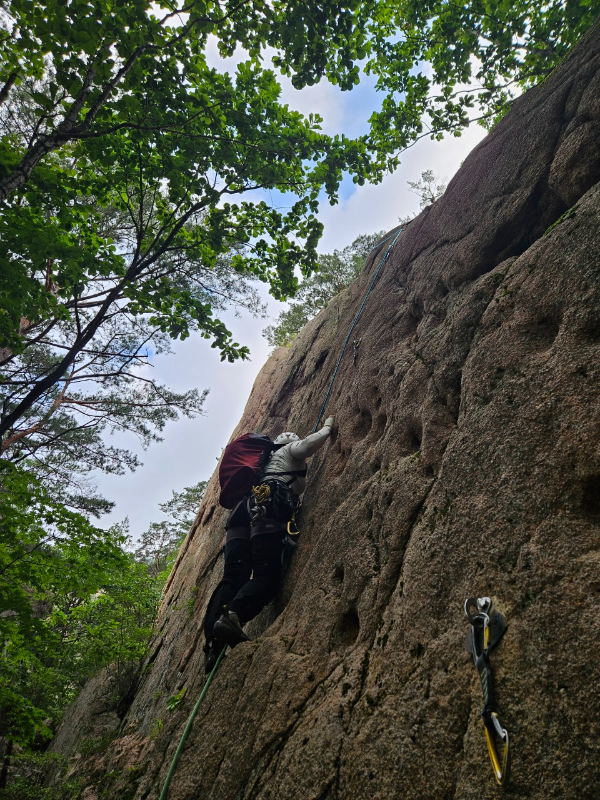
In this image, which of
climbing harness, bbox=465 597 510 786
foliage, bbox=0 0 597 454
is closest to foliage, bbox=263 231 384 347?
foliage, bbox=0 0 597 454

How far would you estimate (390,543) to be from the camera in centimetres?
386

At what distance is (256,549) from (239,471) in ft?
5.62

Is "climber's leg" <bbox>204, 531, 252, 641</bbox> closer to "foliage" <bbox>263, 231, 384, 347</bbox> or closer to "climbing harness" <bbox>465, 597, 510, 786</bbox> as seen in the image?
"climbing harness" <bbox>465, 597, 510, 786</bbox>

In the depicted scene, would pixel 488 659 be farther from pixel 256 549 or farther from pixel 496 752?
pixel 256 549

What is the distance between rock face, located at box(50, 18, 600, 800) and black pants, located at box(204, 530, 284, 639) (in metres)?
0.27

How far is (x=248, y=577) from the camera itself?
19.1 ft

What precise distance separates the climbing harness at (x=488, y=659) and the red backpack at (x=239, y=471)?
457cm

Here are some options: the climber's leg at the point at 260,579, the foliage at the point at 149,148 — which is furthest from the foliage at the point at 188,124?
the climber's leg at the point at 260,579

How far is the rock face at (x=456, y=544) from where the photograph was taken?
2328mm

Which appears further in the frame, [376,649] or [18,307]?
[18,307]

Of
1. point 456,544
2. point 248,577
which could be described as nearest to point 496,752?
point 456,544

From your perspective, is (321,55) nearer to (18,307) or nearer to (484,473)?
(18,307)

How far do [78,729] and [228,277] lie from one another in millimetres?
11346

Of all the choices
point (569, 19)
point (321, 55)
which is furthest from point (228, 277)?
point (569, 19)
